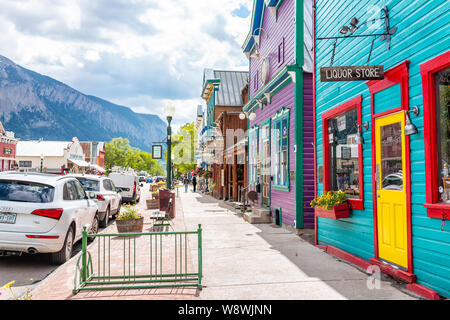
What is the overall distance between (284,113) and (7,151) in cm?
5296

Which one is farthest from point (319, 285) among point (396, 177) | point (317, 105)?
point (317, 105)

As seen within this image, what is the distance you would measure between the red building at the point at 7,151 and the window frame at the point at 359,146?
53.0 metres

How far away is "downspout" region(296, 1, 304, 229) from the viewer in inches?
424

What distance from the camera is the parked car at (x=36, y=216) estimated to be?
668cm

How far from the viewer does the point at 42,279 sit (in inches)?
253

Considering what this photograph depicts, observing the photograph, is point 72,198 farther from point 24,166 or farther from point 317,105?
point 24,166

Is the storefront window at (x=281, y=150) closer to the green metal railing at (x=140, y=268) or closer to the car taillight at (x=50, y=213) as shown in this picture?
the green metal railing at (x=140, y=268)

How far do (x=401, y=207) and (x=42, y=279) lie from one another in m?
6.07

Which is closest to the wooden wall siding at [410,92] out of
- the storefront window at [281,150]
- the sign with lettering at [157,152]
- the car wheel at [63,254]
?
the storefront window at [281,150]

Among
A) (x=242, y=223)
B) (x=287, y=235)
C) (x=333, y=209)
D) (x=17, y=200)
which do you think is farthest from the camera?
(x=242, y=223)

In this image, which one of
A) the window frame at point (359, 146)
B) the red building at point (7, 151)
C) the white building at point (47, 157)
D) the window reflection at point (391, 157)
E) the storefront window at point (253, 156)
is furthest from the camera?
the white building at point (47, 157)

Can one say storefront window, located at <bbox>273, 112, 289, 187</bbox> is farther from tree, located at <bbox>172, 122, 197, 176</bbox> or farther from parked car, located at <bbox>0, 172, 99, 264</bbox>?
tree, located at <bbox>172, 122, 197, 176</bbox>

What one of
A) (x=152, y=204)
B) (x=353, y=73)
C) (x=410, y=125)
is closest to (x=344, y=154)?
(x=353, y=73)

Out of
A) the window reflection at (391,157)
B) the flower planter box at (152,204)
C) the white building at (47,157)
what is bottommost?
the flower planter box at (152,204)
